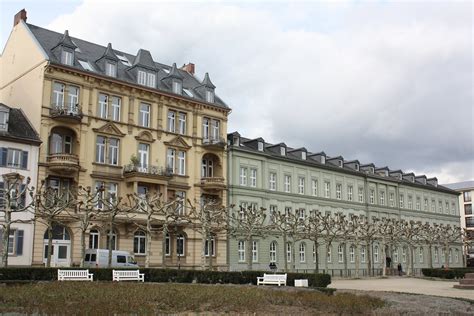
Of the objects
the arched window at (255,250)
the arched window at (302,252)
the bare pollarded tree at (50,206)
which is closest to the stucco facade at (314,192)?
the arched window at (302,252)

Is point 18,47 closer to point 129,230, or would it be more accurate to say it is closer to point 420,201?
point 129,230

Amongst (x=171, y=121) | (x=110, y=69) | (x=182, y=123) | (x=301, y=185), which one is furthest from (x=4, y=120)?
(x=301, y=185)

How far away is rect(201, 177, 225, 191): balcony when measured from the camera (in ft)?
171

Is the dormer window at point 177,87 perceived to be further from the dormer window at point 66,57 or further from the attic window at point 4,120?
the attic window at point 4,120

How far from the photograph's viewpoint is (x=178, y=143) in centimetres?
5059

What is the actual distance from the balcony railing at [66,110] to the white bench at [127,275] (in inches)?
663

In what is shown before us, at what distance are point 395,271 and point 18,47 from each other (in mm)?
46943

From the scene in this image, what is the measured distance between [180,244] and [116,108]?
Result: 13.2 m

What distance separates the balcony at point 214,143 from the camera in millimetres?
52281

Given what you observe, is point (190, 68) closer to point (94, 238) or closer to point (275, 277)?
point (94, 238)

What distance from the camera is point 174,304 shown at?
17484 mm

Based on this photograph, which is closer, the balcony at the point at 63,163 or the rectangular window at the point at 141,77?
the balcony at the point at 63,163

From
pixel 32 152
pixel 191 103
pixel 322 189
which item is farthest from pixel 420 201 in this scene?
pixel 32 152

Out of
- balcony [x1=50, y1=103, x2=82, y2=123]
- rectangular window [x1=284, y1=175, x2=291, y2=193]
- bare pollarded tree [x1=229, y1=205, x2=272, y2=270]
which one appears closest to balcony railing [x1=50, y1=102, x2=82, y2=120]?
balcony [x1=50, y1=103, x2=82, y2=123]
